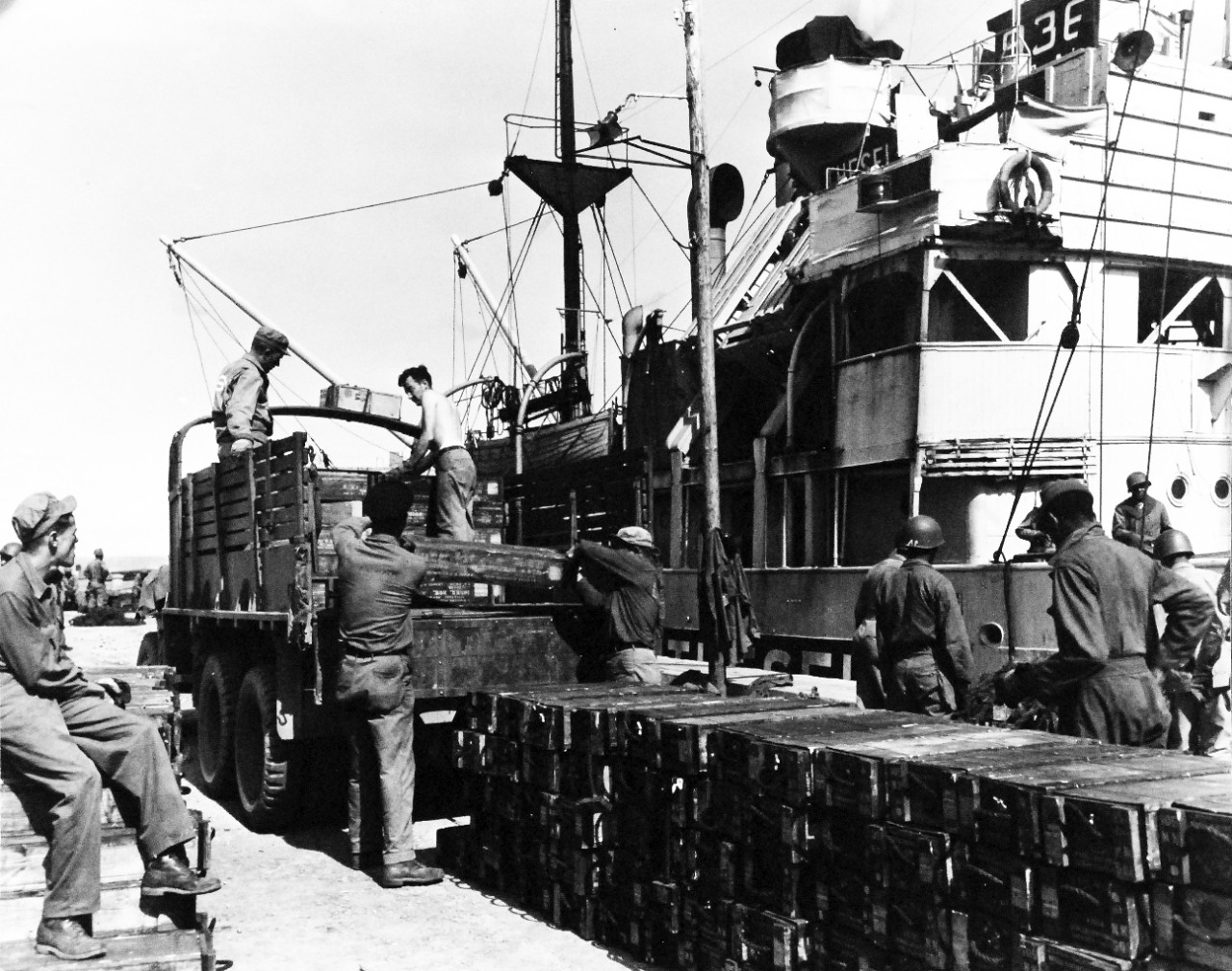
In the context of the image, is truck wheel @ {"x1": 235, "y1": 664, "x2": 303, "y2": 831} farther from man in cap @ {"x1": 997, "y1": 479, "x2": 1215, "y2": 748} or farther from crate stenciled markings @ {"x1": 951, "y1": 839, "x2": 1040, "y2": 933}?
crate stenciled markings @ {"x1": 951, "y1": 839, "x2": 1040, "y2": 933}

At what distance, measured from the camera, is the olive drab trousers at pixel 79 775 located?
14.6ft

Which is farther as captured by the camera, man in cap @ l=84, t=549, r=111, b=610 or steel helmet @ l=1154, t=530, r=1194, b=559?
man in cap @ l=84, t=549, r=111, b=610

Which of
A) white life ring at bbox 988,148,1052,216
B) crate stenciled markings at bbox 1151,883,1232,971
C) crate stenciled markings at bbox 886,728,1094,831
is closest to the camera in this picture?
crate stenciled markings at bbox 1151,883,1232,971

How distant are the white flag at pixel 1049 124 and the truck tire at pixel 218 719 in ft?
32.0

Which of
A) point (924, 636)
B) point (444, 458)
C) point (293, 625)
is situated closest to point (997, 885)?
Answer: point (924, 636)

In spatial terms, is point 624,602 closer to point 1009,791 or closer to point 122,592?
point 1009,791

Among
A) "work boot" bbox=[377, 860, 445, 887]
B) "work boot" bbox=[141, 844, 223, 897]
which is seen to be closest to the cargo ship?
"work boot" bbox=[377, 860, 445, 887]

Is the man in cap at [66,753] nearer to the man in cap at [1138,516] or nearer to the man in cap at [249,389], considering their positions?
the man in cap at [249,389]

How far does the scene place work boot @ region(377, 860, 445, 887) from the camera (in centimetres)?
A: 664

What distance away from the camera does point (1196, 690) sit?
297 inches

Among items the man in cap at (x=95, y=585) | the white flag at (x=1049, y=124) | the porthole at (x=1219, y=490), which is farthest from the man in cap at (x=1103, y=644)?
the man in cap at (x=95, y=585)

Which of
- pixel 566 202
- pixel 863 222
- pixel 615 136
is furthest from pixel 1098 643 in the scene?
pixel 566 202

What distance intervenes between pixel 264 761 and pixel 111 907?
3.30 meters

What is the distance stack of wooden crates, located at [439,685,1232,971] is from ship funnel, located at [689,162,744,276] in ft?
47.9
